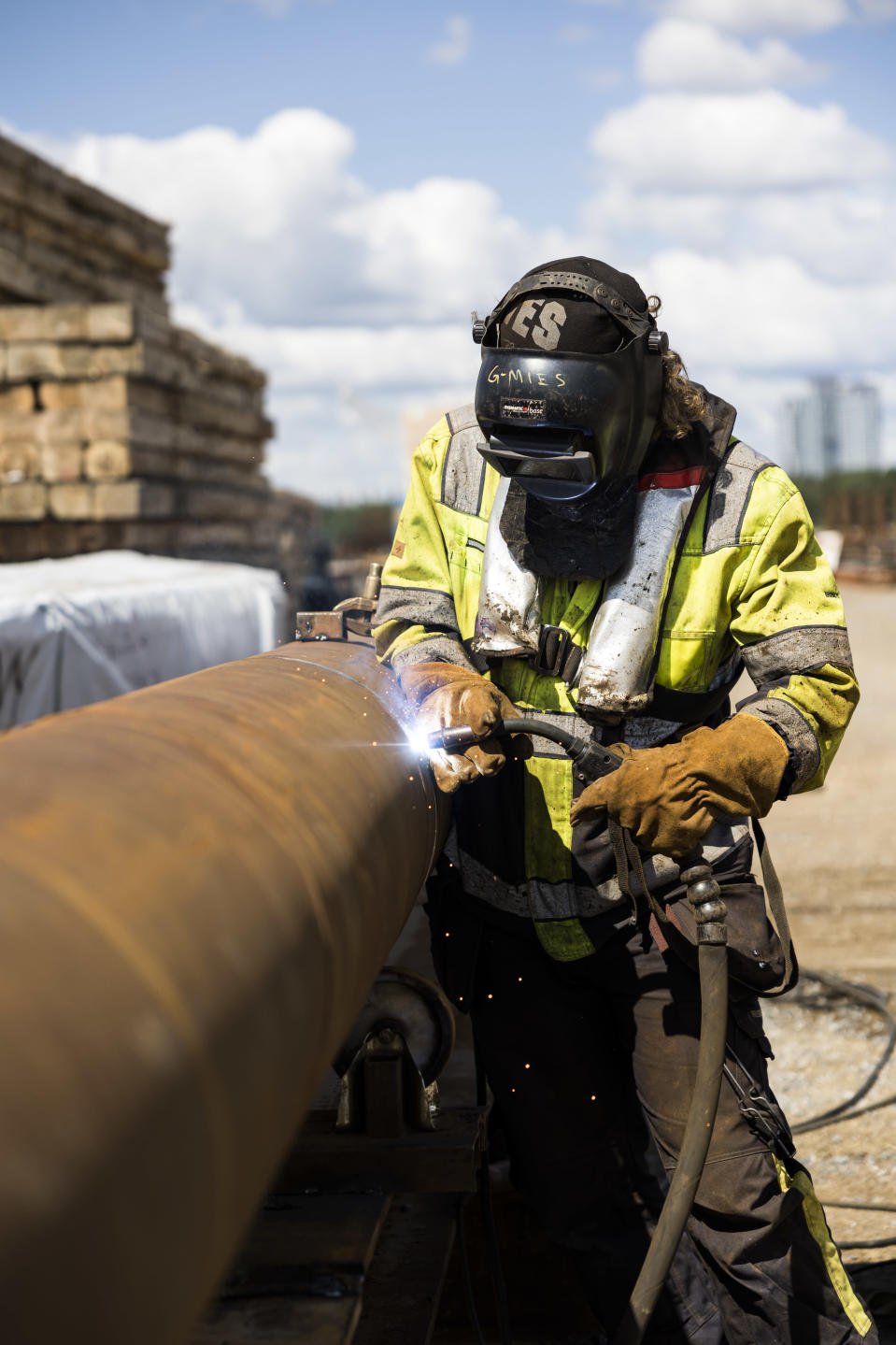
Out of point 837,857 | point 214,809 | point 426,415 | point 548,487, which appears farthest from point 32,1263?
point 426,415

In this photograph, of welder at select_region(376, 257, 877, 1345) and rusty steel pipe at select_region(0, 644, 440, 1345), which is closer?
rusty steel pipe at select_region(0, 644, 440, 1345)

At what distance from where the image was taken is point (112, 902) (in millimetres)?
952

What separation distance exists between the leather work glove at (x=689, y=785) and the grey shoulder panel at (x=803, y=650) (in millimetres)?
156

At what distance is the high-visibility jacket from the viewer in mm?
2213

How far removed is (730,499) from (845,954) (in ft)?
12.9

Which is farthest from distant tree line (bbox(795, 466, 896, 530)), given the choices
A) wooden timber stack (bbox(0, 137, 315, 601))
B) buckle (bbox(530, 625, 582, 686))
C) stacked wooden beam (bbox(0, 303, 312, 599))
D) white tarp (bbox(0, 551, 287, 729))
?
buckle (bbox(530, 625, 582, 686))

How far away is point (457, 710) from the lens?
6.93 feet

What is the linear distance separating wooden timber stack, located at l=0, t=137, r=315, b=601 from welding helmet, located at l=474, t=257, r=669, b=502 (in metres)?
5.19

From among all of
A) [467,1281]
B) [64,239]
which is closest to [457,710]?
[467,1281]

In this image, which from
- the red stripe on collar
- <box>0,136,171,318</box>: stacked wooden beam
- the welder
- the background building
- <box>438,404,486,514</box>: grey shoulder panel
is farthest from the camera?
the background building

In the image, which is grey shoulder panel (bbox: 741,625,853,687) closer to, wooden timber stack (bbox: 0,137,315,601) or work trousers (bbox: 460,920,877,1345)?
work trousers (bbox: 460,920,877,1345)

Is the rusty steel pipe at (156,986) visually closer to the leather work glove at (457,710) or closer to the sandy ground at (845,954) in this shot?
the leather work glove at (457,710)

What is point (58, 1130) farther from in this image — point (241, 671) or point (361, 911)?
point (241, 671)

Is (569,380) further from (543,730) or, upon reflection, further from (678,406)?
(543,730)
